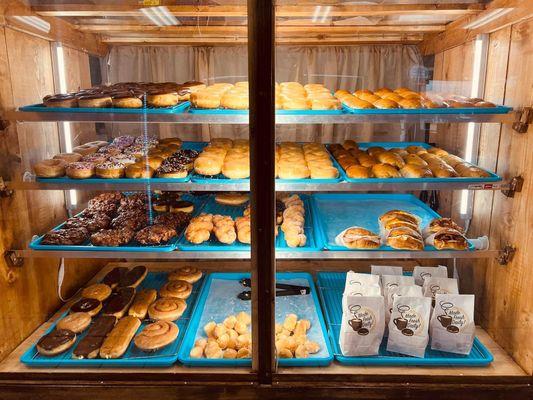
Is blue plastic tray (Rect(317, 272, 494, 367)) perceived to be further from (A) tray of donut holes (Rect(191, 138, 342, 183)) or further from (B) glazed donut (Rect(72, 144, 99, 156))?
(B) glazed donut (Rect(72, 144, 99, 156))

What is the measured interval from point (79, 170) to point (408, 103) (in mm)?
1934

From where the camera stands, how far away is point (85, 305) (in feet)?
8.95

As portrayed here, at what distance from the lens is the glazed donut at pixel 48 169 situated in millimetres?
2477

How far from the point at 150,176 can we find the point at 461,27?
2.05 meters

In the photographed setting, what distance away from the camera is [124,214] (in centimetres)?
291

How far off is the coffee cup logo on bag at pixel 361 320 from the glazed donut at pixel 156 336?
1.01 meters

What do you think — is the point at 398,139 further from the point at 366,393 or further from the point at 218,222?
the point at 366,393

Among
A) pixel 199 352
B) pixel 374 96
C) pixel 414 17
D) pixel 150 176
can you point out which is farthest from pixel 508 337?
pixel 150 176

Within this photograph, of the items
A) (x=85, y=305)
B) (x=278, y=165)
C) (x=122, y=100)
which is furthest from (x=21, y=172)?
(x=278, y=165)

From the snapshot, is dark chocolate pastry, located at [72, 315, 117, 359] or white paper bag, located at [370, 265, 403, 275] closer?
dark chocolate pastry, located at [72, 315, 117, 359]

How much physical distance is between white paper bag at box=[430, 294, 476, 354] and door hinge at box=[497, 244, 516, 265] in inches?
11.6

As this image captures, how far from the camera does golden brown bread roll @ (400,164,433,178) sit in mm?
2486

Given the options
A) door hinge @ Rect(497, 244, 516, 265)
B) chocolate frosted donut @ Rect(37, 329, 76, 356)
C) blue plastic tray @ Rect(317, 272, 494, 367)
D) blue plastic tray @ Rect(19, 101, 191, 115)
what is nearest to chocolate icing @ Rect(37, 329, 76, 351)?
chocolate frosted donut @ Rect(37, 329, 76, 356)

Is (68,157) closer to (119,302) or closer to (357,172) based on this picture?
(119,302)
